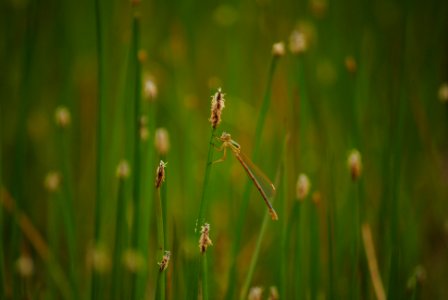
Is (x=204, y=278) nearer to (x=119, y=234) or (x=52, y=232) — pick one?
(x=119, y=234)

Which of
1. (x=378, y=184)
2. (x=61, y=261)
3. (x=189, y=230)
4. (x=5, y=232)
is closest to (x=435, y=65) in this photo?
(x=378, y=184)

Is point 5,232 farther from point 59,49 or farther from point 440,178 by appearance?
point 440,178

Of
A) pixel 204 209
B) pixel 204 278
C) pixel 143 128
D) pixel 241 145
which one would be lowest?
pixel 204 278

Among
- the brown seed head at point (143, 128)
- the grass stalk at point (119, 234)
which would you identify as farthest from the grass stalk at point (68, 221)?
the brown seed head at point (143, 128)

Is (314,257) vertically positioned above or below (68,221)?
below

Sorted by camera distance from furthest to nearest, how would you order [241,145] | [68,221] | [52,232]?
[241,145], [52,232], [68,221]

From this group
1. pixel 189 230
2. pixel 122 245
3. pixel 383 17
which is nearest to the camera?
pixel 122 245

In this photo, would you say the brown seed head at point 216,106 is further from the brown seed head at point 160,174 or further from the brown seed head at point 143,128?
the brown seed head at point 143,128

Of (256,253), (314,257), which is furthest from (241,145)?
(256,253)
